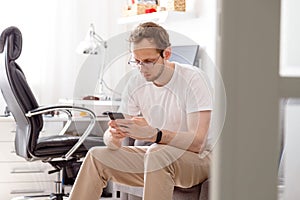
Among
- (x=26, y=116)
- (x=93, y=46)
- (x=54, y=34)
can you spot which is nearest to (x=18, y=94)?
(x=26, y=116)

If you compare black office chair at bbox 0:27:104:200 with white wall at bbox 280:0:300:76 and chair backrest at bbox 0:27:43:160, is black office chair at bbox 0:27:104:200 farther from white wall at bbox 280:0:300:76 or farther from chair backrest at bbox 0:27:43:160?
white wall at bbox 280:0:300:76

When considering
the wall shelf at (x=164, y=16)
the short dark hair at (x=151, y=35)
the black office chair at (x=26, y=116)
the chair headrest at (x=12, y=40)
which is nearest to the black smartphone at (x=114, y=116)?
the short dark hair at (x=151, y=35)

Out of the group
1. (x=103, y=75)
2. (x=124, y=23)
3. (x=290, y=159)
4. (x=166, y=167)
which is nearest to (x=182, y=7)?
(x=124, y=23)

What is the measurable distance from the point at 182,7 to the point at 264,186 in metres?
3.38

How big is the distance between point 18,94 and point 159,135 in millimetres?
1174

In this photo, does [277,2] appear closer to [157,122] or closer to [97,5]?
[157,122]

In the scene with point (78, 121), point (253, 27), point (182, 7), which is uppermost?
point (182, 7)

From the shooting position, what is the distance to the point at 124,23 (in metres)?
4.21

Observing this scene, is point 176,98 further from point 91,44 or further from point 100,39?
point 100,39

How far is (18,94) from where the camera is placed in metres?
3.08

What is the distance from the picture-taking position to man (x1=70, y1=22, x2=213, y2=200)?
7.34 ft

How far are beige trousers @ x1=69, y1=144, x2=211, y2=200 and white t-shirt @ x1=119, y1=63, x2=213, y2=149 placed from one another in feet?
0.54

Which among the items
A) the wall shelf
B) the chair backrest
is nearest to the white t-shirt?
the chair backrest

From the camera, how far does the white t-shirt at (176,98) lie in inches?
93.4
